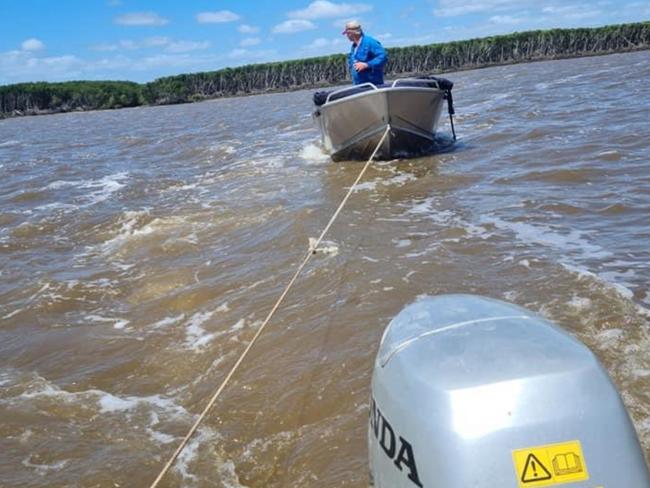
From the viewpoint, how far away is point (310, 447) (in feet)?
9.71

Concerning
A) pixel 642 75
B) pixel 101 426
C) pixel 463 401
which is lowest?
pixel 101 426

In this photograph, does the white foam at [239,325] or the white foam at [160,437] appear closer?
the white foam at [160,437]

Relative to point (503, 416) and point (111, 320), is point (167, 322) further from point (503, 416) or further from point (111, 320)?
point (503, 416)

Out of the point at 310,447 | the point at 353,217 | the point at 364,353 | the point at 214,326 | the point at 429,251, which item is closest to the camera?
the point at 310,447

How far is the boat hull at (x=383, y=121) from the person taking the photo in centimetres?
944

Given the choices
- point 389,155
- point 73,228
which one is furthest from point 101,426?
point 389,155

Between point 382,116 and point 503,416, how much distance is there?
27.4ft

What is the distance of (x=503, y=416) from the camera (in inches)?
61.6

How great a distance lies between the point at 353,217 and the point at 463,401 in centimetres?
551

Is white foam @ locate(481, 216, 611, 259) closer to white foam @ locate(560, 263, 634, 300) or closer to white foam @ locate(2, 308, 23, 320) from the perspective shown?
white foam @ locate(560, 263, 634, 300)

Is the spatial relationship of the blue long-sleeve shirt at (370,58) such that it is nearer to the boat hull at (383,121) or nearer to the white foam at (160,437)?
the boat hull at (383,121)

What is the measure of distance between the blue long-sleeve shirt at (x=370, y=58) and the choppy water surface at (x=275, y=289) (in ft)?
4.81

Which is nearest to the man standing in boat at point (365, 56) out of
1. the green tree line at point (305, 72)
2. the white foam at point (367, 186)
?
the white foam at point (367, 186)

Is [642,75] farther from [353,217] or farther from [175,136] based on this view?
[353,217]
